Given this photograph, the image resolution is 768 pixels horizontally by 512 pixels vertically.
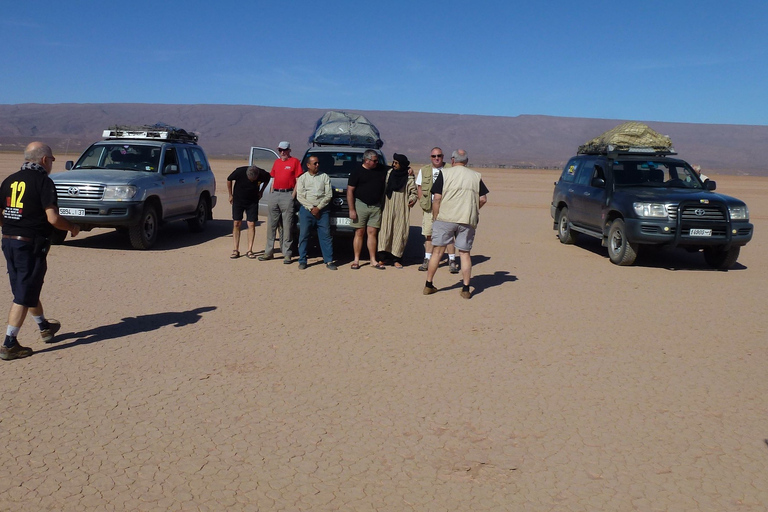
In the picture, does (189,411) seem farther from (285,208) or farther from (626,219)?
(626,219)

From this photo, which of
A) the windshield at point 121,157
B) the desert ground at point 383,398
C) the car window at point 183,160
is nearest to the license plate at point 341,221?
the desert ground at point 383,398

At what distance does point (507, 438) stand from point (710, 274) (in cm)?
794

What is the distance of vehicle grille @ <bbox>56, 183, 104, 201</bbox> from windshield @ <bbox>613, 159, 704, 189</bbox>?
894 cm

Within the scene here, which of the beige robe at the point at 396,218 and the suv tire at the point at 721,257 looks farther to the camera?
the suv tire at the point at 721,257

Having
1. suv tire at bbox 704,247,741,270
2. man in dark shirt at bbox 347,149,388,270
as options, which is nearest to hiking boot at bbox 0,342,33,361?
man in dark shirt at bbox 347,149,388,270

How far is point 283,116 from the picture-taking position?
160 metres

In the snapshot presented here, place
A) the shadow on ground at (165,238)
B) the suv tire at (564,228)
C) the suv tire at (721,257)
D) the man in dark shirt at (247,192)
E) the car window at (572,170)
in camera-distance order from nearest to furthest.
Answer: the man in dark shirt at (247,192) → the suv tire at (721,257) → the shadow on ground at (165,238) → the car window at (572,170) → the suv tire at (564,228)

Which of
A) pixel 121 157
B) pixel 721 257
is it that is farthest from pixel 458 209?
pixel 121 157

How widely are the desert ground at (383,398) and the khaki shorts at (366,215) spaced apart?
134cm

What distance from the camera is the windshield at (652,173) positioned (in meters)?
12.5

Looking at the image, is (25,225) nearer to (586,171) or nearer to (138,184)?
(138,184)

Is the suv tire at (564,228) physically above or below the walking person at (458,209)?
below

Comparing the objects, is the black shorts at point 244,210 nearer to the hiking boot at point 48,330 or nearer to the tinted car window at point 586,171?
the hiking boot at point 48,330

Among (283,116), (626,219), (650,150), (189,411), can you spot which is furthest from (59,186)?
(283,116)
